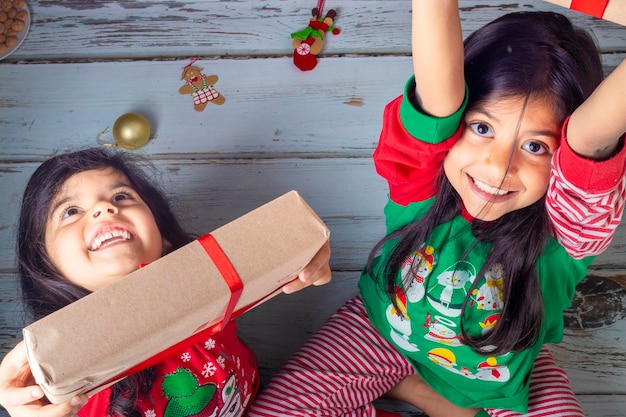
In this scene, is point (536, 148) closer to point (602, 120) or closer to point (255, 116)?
point (602, 120)

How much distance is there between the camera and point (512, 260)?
0.81 metres

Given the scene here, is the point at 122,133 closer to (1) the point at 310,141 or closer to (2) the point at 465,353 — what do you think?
(1) the point at 310,141

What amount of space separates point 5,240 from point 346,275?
1.59 ft

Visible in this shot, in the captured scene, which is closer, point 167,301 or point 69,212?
point 167,301

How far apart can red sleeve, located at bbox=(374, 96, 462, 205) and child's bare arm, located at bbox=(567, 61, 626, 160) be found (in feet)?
0.39

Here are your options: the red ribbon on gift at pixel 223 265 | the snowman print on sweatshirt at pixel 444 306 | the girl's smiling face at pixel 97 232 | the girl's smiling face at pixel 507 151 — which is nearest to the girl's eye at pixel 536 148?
the girl's smiling face at pixel 507 151

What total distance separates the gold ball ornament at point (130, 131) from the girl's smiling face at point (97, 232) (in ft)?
0.66

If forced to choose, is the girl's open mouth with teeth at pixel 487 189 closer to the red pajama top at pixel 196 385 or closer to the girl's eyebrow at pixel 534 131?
the girl's eyebrow at pixel 534 131

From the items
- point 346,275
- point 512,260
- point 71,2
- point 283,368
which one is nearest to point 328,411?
point 283,368

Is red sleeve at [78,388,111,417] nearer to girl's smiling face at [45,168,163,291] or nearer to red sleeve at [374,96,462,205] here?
girl's smiling face at [45,168,163,291]

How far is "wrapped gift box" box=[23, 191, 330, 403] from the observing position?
24.0 inches

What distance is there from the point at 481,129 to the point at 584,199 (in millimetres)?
116

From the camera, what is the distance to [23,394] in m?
0.72

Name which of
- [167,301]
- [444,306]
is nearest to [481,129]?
[444,306]
